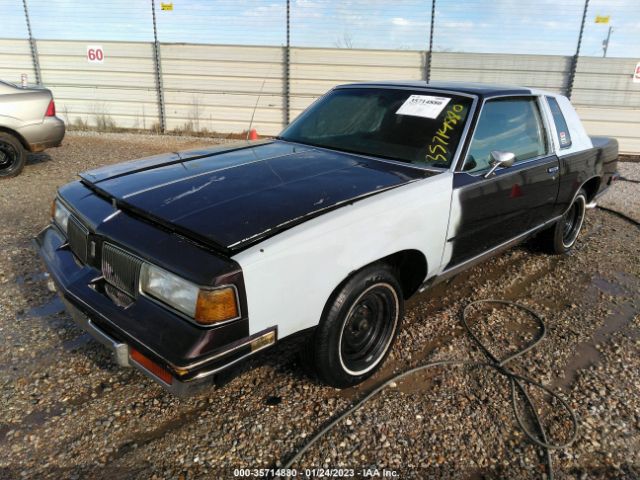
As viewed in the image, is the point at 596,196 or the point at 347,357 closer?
the point at 347,357

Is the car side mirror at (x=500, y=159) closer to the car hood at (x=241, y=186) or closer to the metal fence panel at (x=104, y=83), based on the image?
the car hood at (x=241, y=186)

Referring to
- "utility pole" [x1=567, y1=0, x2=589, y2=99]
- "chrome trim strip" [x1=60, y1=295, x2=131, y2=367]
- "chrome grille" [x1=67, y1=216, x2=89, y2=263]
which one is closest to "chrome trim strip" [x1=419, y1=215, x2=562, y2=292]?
"chrome trim strip" [x1=60, y1=295, x2=131, y2=367]

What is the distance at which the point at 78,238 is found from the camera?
2418 mm

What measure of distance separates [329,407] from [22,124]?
652cm

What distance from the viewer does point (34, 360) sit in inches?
107

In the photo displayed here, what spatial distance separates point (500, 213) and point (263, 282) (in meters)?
2.00

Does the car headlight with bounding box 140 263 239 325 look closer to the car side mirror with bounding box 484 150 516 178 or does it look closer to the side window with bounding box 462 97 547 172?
the side window with bounding box 462 97 547 172

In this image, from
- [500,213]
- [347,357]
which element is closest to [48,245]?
[347,357]

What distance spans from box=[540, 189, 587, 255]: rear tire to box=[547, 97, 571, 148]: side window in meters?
0.66

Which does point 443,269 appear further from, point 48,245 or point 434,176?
point 48,245

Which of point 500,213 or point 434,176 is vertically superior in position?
point 434,176

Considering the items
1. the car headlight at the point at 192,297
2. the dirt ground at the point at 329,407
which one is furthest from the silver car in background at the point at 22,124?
the car headlight at the point at 192,297

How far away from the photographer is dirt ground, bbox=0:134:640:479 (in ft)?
6.98

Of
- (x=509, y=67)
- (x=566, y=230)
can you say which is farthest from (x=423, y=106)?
(x=509, y=67)
